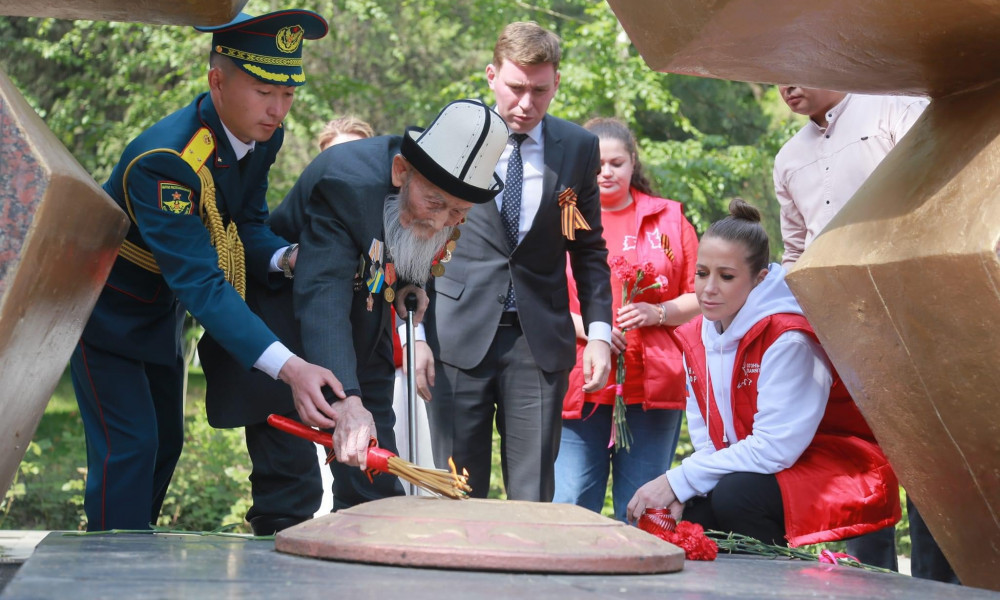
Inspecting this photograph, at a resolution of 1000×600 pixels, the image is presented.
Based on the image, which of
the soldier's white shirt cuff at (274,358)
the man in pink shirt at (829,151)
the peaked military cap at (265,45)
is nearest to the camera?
the soldier's white shirt cuff at (274,358)

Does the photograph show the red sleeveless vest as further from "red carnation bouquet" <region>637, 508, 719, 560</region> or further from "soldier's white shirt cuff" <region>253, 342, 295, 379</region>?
"soldier's white shirt cuff" <region>253, 342, 295, 379</region>

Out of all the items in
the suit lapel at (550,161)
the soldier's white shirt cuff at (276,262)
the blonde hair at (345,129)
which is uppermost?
the blonde hair at (345,129)

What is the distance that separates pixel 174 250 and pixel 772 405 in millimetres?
1759

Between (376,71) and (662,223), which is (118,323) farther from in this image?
(376,71)

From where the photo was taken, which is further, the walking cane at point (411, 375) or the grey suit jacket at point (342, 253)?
the walking cane at point (411, 375)

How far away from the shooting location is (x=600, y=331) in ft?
15.3

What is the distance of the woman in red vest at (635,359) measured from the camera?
4.99m

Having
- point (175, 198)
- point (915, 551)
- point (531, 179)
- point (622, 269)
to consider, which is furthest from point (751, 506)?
point (175, 198)

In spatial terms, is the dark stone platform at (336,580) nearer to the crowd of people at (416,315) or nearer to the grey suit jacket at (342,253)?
the crowd of people at (416,315)

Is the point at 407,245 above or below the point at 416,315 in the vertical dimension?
above

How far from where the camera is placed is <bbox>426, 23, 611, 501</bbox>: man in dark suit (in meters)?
4.47

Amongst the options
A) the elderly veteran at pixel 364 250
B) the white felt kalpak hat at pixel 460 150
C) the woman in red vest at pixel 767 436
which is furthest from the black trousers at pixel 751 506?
the white felt kalpak hat at pixel 460 150

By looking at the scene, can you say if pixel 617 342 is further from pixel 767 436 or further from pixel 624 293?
pixel 767 436

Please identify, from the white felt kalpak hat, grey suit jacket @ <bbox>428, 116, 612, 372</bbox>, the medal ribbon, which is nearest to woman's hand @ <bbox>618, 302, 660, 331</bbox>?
grey suit jacket @ <bbox>428, 116, 612, 372</bbox>
